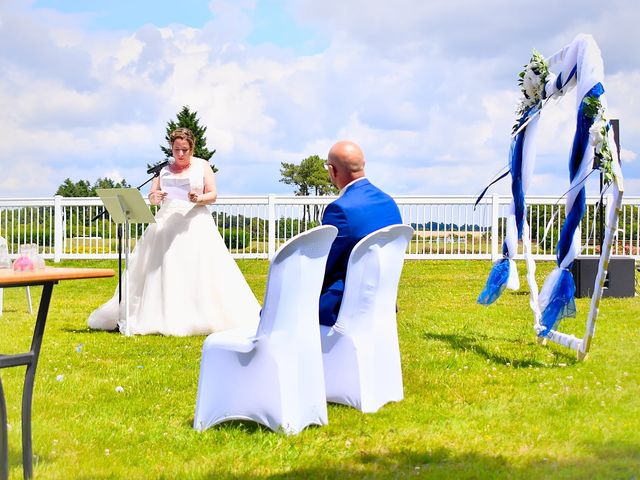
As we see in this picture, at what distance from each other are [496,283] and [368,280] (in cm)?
334

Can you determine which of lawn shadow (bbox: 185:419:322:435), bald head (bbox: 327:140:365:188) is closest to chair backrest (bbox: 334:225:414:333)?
bald head (bbox: 327:140:365:188)

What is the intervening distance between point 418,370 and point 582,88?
2.65 metres

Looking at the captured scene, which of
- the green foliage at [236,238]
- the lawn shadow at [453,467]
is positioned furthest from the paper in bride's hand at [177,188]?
the green foliage at [236,238]

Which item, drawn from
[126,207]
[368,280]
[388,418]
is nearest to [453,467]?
[388,418]

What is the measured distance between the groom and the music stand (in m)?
3.66

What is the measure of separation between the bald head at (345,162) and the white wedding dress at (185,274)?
383 centimetres

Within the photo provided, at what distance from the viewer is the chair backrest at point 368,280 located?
5.01m

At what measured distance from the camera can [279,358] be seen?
445 centimetres

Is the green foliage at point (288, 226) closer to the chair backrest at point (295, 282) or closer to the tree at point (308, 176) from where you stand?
the chair backrest at point (295, 282)

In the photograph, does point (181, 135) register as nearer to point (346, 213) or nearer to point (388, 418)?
point (346, 213)

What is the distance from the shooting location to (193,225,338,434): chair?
174 inches

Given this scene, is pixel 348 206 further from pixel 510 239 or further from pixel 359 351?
pixel 510 239

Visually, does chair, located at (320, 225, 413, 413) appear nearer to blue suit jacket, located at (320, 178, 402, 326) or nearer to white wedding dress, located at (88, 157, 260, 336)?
blue suit jacket, located at (320, 178, 402, 326)

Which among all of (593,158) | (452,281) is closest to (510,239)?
(593,158)
